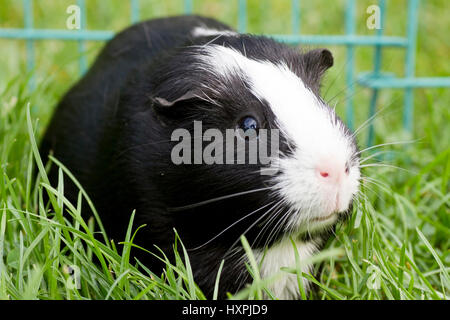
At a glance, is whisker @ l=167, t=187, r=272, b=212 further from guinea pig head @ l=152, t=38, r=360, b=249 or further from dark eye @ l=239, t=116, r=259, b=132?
dark eye @ l=239, t=116, r=259, b=132

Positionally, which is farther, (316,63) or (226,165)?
(316,63)

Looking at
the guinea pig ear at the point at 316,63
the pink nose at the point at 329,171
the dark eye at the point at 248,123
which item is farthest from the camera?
the guinea pig ear at the point at 316,63

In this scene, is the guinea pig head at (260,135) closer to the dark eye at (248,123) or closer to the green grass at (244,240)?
the dark eye at (248,123)

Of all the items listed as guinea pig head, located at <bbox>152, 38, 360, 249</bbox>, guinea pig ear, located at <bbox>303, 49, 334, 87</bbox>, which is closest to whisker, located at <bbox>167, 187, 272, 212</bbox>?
guinea pig head, located at <bbox>152, 38, 360, 249</bbox>

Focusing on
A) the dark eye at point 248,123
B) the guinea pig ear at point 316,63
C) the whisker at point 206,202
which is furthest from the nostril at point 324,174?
the guinea pig ear at point 316,63

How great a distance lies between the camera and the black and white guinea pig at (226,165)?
1.96m

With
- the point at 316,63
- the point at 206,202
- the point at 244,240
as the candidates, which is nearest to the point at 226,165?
the point at 206,202

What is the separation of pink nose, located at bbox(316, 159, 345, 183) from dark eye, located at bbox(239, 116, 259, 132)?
0.27 metres

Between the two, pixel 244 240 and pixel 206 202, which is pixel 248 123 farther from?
pixel 244 240

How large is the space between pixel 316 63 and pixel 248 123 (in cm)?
46

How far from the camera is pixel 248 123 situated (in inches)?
81.5

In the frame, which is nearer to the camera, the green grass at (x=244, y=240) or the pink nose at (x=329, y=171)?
the pink nose at (x=329, y=171)

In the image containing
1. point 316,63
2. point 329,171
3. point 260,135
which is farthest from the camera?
point 316,63
